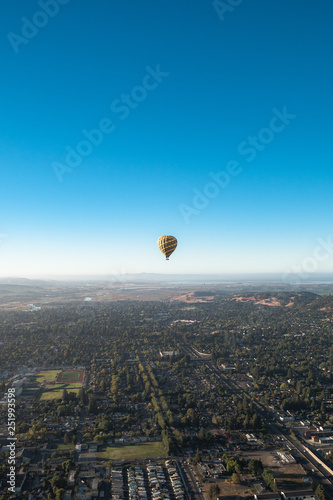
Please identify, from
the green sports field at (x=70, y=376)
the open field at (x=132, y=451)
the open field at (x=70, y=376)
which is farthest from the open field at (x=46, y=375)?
the open field at (x=132, y=451)

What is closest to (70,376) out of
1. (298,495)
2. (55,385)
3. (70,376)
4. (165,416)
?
(70,376)

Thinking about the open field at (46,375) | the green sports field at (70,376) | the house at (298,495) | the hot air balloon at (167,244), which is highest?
the hot air balloon at (167,244)

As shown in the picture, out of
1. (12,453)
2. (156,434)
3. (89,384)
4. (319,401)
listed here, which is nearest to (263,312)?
(319,401)

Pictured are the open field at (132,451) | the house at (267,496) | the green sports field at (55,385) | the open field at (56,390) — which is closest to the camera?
the house at (267,496)

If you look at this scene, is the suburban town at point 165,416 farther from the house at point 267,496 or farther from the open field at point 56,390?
the open field at point 56,390

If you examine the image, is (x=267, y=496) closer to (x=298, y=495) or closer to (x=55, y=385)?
(x=298, y=495)
